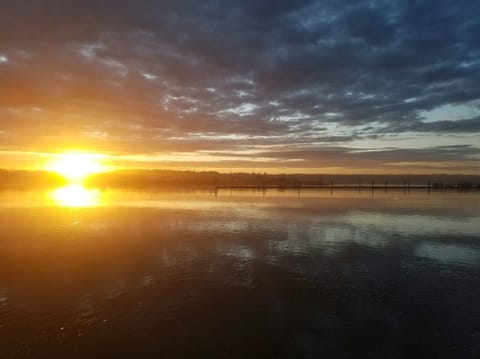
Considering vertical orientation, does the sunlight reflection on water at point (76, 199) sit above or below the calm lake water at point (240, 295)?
above

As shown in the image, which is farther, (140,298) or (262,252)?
(262,252)

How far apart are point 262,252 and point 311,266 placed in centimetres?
361

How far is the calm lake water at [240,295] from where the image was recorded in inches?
376

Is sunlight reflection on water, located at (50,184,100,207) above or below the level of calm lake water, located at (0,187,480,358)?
above

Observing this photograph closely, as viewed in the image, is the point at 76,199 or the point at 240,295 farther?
the point at 76,199

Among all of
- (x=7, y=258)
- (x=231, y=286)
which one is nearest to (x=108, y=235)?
(x=7, y=258)

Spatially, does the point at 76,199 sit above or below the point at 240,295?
above

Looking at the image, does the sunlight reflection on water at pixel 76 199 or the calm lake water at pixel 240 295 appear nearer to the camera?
the calm lake water at pixel 240 295

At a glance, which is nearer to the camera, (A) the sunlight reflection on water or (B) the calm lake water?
(B) the calm lake water

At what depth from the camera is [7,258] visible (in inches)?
721

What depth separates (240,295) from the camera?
42.9 ft

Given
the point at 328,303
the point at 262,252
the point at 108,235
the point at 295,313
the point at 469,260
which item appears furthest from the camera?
the point at 108,235

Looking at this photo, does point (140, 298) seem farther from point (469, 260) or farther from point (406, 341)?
point (469, 260)

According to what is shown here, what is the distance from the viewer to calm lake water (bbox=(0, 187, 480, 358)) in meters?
9.55
